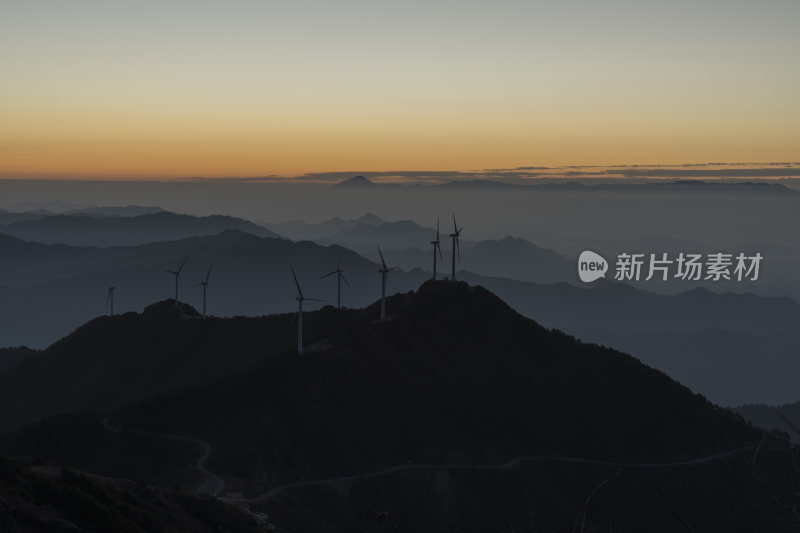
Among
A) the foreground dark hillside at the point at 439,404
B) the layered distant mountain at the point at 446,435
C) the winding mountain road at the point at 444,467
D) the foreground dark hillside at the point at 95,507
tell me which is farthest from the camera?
the foreground dark hillside at the point at 439,404

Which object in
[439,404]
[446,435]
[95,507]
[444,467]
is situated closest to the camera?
[95,507]

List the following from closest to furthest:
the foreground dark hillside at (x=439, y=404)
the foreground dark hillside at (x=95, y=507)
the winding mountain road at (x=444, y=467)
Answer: the foreground dark hillside at (x=95, y=507)
the winding mountain road at (x=444, y=467)
the foreground dark hillside at (x=439, y=404)

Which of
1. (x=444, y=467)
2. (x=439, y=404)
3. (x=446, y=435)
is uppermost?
(x=439, y=404)

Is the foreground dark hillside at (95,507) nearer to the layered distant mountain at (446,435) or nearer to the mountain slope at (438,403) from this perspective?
the layered distant mountain at (446,435)

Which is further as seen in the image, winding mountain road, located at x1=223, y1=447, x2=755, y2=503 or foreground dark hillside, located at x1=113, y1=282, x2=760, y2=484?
foreground dark hillside, located at x1=113, y1=282, x2=760, y2=484

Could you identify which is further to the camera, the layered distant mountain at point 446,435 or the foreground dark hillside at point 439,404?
Result: the foreground dark hillside at point 439,404

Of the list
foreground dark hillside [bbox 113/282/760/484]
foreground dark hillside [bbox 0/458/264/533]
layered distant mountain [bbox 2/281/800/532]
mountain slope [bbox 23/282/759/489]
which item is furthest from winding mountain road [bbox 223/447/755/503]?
foreground dark hillside [bbox 0/458/264/533]

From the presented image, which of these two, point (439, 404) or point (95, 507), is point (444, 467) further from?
point (95, 507)

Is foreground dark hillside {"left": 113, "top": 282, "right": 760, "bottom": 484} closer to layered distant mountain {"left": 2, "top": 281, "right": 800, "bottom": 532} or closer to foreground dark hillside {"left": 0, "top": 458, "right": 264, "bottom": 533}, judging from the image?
layered distant mountain {"left": 2, "top": 281, "right": 800, "bottom": 532}

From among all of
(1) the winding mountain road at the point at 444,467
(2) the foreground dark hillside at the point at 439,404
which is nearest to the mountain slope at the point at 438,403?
(2) the foreground dark hillside at the point at 439,404

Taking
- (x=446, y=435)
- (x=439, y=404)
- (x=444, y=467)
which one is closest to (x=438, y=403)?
(x=439, y=404)
